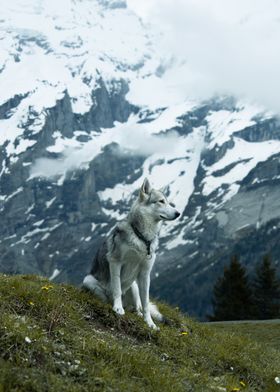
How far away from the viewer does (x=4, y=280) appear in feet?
45.8

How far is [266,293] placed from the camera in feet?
270

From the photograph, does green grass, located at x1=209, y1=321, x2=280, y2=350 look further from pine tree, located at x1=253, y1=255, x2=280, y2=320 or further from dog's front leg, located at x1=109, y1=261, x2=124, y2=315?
pine tree, located at x1=253, y1=255, x2=280, y2=320

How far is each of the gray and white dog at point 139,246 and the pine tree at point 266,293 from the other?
64918 millimetres

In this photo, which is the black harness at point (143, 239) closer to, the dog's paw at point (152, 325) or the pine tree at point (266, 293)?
the dog's paw at point (152, 325)

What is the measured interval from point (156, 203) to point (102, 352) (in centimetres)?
474

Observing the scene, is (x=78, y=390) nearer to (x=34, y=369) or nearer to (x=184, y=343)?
(x=34, y=369)

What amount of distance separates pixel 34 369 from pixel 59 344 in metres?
1.44

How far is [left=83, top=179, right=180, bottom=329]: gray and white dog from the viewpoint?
46.3 feet

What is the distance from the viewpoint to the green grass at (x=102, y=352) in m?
9.18

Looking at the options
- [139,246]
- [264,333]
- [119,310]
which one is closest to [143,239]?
[139,246]

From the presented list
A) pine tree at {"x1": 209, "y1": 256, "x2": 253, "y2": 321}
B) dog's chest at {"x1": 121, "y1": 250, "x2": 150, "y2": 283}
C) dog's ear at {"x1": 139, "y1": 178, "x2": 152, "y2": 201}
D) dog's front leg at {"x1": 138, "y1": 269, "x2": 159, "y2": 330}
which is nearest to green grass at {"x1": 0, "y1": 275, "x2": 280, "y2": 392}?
dog's front leg at {"x1": 138, "y1": 269, "x2": 159, "y2": 330}

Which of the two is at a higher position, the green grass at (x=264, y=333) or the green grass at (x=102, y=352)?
the green grass at (x=102, y=352)

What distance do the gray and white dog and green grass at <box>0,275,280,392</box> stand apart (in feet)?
1.87

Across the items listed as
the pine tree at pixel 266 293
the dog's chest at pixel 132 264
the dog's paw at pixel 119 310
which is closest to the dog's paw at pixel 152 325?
the dog's paw at pixel 119 310
